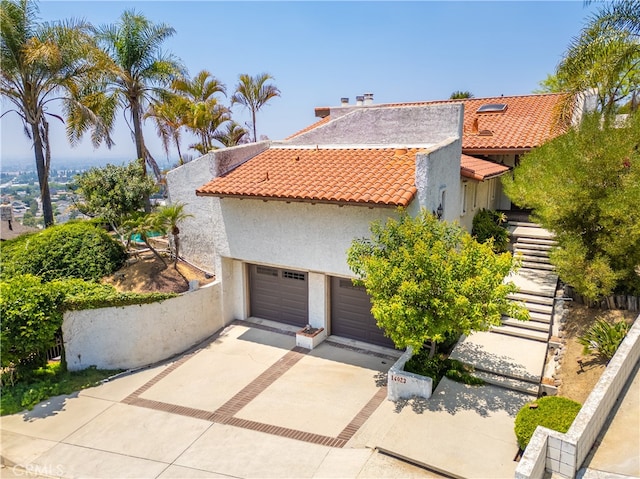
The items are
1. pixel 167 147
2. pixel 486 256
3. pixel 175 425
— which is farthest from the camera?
pixel 167 147

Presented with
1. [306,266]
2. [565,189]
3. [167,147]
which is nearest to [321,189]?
[306,266]

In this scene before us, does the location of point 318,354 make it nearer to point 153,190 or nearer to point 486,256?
point 486,256

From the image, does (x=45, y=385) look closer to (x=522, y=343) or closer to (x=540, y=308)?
(x=522, y=343)

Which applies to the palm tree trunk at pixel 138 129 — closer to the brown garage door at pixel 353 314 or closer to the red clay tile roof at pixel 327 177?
the red clay tile roof at pixel 327 177

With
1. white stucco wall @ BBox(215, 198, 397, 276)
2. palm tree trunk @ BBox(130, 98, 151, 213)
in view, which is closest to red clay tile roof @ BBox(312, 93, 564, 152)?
white stucco wall @ BBox(215, 198, 397, 276)

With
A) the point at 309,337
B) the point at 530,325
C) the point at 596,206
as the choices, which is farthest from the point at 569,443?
the point at 309,337

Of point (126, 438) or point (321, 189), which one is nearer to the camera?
point (126, 438)
